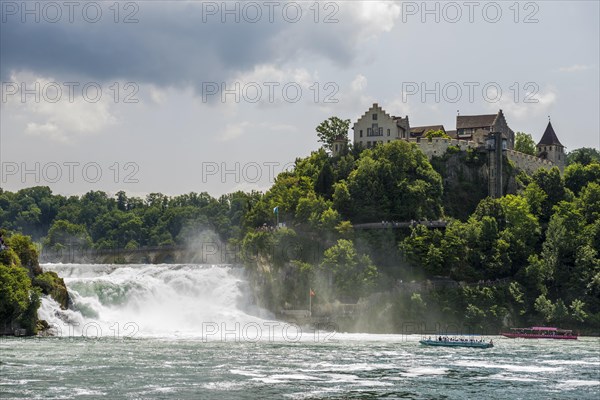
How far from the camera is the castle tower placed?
471 feet

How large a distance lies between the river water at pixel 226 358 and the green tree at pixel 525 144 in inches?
2135

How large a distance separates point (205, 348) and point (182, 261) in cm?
7194

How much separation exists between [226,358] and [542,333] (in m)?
43.0

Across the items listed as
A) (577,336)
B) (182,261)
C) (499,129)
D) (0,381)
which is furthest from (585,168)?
(0,381)

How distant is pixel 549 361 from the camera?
71000mm

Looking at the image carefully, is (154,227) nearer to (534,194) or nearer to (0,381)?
(534,194)

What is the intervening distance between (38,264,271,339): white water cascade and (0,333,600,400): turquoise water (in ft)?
36.3

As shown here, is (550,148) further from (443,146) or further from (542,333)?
(542,333)

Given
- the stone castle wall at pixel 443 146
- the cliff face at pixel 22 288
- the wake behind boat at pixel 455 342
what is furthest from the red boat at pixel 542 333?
the cliff face at pixel 22 288

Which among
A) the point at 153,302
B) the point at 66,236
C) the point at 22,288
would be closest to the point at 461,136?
the point at 153,302

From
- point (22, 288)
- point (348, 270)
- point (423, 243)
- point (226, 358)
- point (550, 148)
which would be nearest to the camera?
point (226, 358)

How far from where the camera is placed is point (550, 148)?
472ft

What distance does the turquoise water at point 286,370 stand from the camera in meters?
53.6

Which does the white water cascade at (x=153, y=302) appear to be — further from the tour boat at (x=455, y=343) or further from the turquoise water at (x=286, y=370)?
the tour boat at (x=455, y=343)
